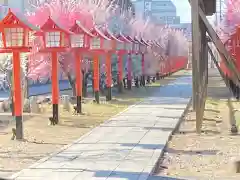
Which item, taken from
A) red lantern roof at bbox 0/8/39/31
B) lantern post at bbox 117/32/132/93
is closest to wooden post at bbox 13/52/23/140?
red lantern roof at bbox 0/8/39/31

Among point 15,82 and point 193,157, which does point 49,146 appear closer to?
point 15,82

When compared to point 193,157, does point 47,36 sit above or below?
above

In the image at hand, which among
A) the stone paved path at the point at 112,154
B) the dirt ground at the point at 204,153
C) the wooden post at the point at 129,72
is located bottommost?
the dirt ground at the point at 204,153

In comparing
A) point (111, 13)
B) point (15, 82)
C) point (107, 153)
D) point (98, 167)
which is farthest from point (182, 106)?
point (111, 13)

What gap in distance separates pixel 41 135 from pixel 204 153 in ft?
15.4

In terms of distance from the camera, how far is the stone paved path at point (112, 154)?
362 inches

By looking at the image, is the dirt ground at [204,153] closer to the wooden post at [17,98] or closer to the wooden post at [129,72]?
the wooden post at [17,98]

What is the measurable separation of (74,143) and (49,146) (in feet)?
1.84

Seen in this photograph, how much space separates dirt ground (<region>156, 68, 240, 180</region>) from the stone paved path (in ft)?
0.98

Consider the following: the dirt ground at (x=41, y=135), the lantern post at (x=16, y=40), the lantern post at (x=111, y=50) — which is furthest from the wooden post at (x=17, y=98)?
the lantern post at (x=111, y=50)

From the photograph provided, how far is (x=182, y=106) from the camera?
23172 millimetres

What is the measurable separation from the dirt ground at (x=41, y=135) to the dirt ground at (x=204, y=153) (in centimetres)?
253

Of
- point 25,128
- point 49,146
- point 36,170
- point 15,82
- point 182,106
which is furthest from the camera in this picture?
point 182,106

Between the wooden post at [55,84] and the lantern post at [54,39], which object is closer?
the lantern post at [54,39]
